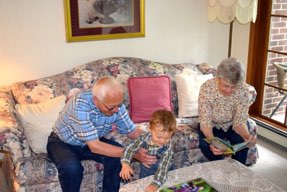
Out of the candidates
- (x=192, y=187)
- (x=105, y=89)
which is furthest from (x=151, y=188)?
(x=105, y=89)

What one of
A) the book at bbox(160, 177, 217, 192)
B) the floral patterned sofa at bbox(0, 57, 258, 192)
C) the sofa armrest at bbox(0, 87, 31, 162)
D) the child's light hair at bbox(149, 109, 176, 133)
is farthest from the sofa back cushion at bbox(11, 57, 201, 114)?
the book at bbox(160, 177, 217, 192)

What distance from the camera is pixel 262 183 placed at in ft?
6.24

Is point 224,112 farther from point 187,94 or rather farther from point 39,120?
point 39,120

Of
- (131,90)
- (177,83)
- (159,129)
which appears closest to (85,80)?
(131,90)

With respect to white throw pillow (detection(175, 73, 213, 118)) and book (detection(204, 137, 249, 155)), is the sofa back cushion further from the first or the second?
book (detection(204, 137, 249, 155))

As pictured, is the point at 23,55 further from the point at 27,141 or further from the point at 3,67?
the point at 27,141

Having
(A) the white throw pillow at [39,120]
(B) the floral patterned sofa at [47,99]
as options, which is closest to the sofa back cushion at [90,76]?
(B) the floral patterned sofa at [47,99]

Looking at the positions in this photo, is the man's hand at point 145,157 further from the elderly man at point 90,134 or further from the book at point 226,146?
the book at point 226,146

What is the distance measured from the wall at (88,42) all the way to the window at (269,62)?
0.18 meters

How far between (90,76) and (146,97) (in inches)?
21.5

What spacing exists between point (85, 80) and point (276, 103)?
2.13 metres

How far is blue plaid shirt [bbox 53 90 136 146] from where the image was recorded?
2.03 meters

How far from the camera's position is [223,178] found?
77.3 inches

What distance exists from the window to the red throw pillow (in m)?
1.32
